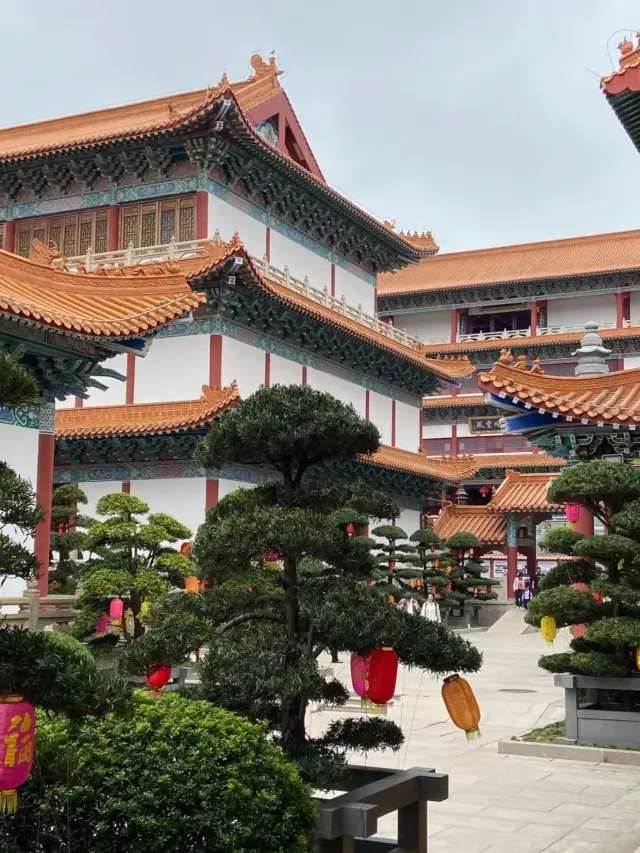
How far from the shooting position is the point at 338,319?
3162 cm

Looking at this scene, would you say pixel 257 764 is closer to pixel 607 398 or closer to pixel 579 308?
pixel 607 398

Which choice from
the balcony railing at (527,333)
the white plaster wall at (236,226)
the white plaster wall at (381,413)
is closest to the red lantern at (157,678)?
the white plaster wall at (236,226)

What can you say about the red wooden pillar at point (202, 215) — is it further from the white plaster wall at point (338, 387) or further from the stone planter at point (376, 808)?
the stone planter at point (376, 808)

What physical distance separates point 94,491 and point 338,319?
29.5 ft

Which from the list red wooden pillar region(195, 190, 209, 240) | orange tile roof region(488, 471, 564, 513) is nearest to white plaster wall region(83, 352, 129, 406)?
red wooden pillar region(195, 190, 209, 240)

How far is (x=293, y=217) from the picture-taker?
108 feet

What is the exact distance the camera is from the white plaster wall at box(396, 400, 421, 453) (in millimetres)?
37906

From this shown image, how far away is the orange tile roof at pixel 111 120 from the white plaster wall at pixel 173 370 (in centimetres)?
584

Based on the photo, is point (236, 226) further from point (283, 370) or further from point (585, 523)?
point (585, 523)

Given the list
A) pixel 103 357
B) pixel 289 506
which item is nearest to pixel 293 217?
pixel 103 357

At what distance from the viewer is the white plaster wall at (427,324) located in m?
54.5

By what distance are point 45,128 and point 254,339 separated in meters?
10.7

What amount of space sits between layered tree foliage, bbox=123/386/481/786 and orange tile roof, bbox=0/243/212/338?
6.90 m

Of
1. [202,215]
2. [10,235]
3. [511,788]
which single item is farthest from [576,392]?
[10,235]
